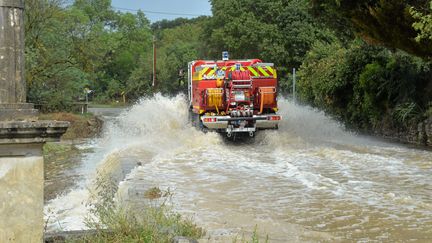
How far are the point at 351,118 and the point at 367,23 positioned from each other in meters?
9.48

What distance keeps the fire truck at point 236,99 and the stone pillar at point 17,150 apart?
12272 millimetres

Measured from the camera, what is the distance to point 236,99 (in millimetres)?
16922

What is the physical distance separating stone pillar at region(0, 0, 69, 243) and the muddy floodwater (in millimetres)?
2573

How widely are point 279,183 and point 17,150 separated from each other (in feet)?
23.7

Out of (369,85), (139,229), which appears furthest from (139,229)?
(369,85)

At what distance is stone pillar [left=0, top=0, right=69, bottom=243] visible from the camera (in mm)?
4402

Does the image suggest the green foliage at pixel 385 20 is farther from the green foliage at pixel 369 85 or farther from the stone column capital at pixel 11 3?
the stone column capital at pixel 11 3

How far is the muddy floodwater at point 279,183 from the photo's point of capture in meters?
7.66

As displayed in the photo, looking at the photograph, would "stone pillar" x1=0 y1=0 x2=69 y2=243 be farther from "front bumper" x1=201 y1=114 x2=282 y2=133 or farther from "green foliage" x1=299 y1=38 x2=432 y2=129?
"green foliage" x1=299 y1=38 x2=432 y2=129

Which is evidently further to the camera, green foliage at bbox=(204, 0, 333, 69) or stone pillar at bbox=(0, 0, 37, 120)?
green foliage at bbox=(204, 0, 333, 69)

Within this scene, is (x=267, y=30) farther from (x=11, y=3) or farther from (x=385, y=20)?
(x=11, y=3)

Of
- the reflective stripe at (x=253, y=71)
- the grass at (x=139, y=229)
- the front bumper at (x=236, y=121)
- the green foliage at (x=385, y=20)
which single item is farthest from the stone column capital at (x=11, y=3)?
the reflective stripe at (x=253, y=71)

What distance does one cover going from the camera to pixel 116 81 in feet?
304

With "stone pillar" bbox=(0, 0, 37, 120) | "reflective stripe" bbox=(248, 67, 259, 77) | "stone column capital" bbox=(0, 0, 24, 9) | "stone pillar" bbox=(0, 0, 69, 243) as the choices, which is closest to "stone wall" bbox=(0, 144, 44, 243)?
"stone pillar" bbox=(0, 0, 69, 243)
